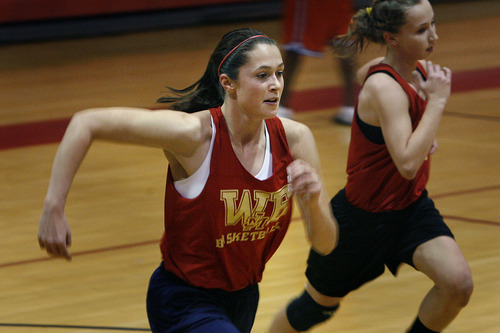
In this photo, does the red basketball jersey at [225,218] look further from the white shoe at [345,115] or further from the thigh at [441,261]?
the white shoe at [345,115]

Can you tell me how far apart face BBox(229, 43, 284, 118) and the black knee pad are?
95 cm

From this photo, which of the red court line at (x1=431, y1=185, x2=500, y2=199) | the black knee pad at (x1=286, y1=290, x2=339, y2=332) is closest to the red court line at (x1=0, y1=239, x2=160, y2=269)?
the black knee pad at (x1=286, y1=290, x2=339, y2=332)

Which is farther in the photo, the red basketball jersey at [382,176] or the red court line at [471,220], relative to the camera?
the red court line at [471,220]

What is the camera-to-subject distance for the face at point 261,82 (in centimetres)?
238

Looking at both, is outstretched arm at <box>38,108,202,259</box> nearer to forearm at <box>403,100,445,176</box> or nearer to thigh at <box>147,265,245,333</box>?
thigh at <box>147,265,245,333</box>

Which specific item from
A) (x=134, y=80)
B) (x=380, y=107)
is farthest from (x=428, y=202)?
(x=134, y=80)

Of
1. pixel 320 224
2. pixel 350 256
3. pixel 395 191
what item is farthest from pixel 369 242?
pixel 320 224

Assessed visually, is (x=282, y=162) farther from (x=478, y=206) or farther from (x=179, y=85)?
(x=179, y=85)

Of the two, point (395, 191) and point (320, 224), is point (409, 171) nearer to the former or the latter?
point (395, 191)

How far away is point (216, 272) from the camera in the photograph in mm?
2457

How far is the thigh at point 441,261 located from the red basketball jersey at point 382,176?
6.9 inches

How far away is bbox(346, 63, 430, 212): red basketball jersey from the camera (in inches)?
116

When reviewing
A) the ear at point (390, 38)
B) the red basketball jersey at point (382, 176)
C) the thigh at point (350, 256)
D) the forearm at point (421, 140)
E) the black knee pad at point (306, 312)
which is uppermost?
the ear at point (390, 38)

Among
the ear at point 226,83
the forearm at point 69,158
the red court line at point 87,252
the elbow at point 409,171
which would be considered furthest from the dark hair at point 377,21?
the red court line at point 87,252
